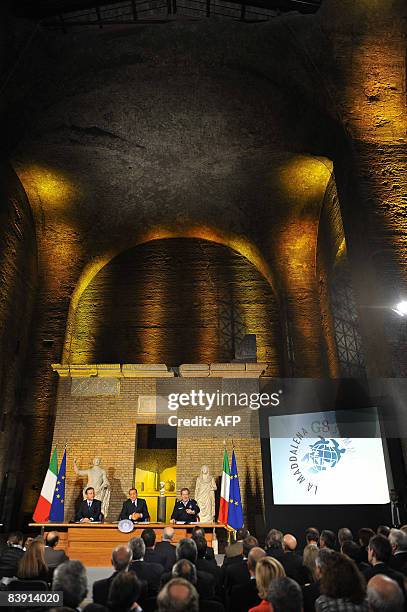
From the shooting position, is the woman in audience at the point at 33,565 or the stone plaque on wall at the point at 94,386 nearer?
the woman in audience at the point at 33,565

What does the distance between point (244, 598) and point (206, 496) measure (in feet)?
23.2

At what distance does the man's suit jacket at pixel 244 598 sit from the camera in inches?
125

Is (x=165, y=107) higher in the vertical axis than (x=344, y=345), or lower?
higher

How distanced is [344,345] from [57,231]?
820 cm

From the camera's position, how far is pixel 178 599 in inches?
81.8

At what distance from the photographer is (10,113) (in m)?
10.0

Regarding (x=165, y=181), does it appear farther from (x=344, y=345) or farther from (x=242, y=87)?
(x=344, y=345)

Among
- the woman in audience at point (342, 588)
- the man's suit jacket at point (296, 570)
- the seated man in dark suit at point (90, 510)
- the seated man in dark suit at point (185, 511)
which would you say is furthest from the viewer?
the seated man in dark suit at point (90, 510)

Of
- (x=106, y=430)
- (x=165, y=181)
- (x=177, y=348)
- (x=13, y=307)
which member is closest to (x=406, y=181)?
(x=165, y=181)

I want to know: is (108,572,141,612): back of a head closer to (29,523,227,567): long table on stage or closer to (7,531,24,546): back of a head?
(7,531,24,546): back of a head

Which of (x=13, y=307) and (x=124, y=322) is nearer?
(x=13, y=307)

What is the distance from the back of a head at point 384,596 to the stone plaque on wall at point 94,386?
9.55 meters

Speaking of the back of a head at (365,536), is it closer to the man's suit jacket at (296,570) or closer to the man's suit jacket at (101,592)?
the man's suit jacket at (296,570)

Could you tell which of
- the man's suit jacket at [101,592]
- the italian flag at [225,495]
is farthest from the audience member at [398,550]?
the italian flag at [225,495]
